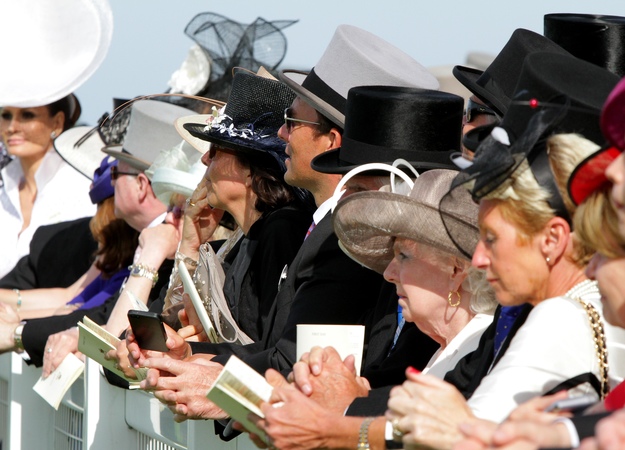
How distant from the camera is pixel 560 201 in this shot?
2908 mm

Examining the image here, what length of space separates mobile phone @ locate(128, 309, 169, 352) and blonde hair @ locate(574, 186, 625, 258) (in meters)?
2.12

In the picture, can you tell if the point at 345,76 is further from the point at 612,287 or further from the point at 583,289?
the point at 612,287

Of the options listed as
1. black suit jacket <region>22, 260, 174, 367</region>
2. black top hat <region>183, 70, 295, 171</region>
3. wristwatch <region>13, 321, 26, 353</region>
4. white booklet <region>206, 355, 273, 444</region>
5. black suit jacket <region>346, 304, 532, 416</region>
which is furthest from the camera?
wristwatch <region>13, 321, 26, 353</region>

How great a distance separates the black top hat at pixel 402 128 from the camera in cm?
427

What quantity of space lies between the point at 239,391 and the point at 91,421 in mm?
2738

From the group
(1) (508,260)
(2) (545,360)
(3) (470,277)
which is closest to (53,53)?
(3) (470,277)

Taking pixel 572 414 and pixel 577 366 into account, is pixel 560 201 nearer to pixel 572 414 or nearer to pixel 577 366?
pixel 577 366

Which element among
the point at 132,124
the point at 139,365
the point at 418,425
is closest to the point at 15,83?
the point at 132,124

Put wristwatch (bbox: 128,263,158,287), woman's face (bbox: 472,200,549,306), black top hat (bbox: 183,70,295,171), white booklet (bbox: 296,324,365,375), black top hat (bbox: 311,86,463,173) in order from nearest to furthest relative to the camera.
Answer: woman's face (bbox: 472,200,549,306) < white booklet (bbox: 296,324,365,375) < black top hat (bbox: 311,86,463,173) < black top hat (bbox: 183,70,295,171) < wristwatch (bbox: 128,263,158,287)

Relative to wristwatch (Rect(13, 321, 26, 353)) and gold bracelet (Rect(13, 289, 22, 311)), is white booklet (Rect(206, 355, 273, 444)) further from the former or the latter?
gold bracelet (Rect(13, 289, 22, 311))

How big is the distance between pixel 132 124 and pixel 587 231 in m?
4.70

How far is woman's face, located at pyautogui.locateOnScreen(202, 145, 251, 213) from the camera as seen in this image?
5.41 metres

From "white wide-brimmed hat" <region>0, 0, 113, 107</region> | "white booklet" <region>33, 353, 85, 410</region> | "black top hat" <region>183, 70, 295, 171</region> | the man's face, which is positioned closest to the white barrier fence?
"white booklet" <region>33, 353, 85, 410</region>

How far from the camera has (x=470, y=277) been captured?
3633 mm
